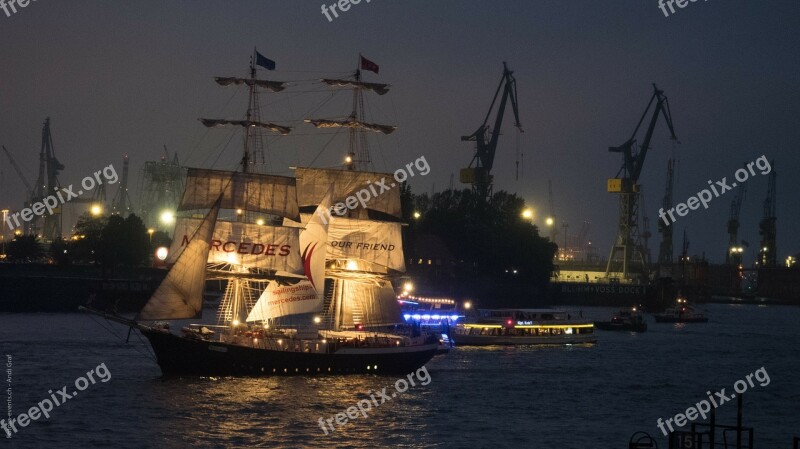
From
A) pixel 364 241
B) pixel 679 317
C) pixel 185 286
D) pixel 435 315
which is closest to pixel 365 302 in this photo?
pixel 364 241

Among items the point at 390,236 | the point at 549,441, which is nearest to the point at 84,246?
the point at 390,236

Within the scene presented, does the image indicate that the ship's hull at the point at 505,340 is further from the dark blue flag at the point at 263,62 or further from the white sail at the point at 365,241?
the dark blue flag at the point at 263,62

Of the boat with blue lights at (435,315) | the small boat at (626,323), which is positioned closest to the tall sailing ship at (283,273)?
the boat with blue lights at (435,315)

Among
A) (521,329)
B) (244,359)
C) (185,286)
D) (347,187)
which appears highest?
(347,187)

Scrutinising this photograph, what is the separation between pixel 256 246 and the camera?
71.7 metres

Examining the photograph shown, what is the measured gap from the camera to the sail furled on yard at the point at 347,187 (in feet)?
261

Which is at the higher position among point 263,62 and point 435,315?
point 263,62

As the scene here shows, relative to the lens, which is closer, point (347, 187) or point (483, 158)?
point (347, 187)

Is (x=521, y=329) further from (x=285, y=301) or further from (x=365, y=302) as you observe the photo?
(x=285, y=301)

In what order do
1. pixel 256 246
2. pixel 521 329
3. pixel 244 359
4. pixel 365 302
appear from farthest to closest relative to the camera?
pixel 521 329 → pixel 365 302 → pixel 256 246 → pixel 244 359

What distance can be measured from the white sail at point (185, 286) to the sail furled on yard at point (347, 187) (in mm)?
15736

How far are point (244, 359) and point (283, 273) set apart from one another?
9.98 m

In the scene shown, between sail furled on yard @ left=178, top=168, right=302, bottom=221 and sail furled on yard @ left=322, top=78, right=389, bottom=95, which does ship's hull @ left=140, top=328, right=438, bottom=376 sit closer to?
sail furled on yard @ left=178, top=168, right=302, bottom=221

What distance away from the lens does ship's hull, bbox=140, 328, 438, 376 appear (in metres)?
61.7
